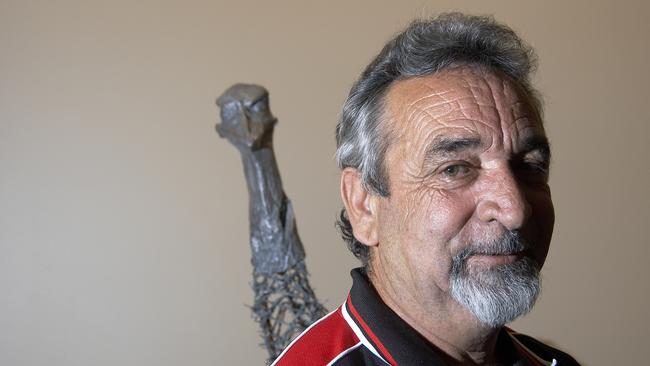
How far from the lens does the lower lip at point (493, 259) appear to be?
99 centimetres

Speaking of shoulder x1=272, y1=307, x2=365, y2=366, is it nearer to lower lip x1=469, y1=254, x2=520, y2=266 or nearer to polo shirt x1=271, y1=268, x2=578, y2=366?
polo shirt x1=271, y1=268, x2=578, y2=366

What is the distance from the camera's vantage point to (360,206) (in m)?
1.15

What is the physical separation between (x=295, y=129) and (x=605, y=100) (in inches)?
57.3

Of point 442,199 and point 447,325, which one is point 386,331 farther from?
point 442,199

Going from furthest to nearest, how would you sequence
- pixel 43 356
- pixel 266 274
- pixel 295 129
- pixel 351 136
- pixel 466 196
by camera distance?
pixel 295 129 < pixel 43 356 < pixel 266 274 < pixel 351 136 < pixel 466 196

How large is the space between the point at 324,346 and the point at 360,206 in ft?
0.71

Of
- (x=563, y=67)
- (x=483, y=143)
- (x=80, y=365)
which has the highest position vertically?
(x=563, y=67)

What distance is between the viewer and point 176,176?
3.08 metres

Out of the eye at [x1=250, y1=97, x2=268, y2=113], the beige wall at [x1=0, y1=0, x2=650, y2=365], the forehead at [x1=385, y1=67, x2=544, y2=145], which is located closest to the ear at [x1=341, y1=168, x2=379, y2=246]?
the forehead at [x1=385, y1=67, x2=544, y2=145]

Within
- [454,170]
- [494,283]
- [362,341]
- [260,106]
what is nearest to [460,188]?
[454,170]

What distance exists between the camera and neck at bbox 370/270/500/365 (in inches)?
41.0

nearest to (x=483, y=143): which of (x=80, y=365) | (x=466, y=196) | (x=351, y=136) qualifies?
(x=466, y=196)

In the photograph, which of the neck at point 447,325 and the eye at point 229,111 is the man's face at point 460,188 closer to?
the neck at point 447,325

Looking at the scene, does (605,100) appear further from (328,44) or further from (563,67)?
(328,44)
